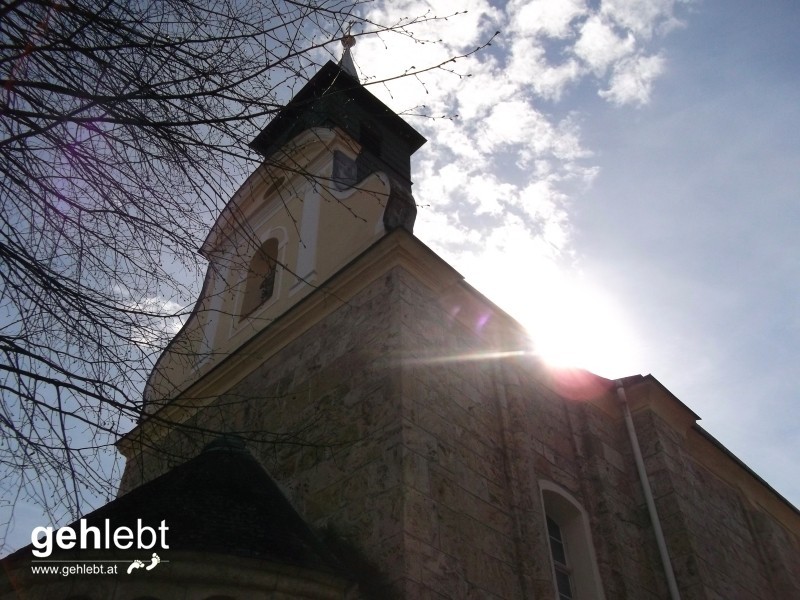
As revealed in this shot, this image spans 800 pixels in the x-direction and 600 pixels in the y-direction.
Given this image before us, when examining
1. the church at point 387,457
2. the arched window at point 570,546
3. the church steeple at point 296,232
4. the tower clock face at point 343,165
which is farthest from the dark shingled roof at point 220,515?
the tower clock face at point 343,165

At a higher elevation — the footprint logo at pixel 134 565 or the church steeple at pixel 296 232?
the church steeple at pixel 296 232

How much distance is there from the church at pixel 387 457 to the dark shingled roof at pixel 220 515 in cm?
2

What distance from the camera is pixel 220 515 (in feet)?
18.1

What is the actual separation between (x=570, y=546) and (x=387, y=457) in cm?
279

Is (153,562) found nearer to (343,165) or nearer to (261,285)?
(261,285)

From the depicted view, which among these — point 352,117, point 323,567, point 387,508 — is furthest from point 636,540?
point 352,117

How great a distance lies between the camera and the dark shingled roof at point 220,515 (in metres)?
5.12

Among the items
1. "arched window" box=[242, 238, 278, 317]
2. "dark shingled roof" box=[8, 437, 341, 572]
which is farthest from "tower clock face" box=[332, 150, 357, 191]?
"dark shingled roof" box=[8, 437, 341, 572]

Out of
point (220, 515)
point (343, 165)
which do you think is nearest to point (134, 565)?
point (220, 515)

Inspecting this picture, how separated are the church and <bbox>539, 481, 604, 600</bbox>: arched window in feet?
0.07

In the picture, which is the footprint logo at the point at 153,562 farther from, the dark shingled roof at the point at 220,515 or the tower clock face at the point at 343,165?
the tower clock face at the point at 343,165

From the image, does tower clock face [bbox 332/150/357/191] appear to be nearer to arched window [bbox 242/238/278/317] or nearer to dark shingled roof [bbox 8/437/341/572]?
arched window [bbox 242/238/278/317]

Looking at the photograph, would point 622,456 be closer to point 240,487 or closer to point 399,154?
point 240,487

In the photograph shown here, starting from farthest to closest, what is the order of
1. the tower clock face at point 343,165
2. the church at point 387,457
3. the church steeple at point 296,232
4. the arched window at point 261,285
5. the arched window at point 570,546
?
1. the tower clock face at point 343,165
2. the arched window at point 261,285
3. the church steeple at point 296,232
4. the arched window at point 570,546
5. the church at point 387,457
